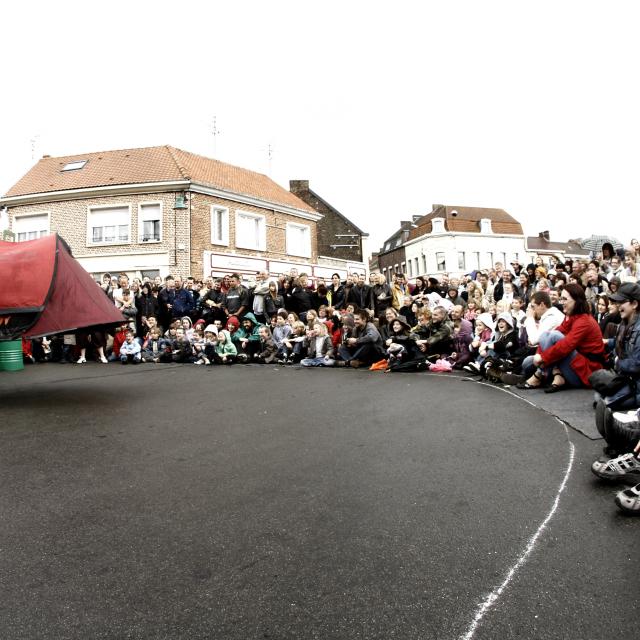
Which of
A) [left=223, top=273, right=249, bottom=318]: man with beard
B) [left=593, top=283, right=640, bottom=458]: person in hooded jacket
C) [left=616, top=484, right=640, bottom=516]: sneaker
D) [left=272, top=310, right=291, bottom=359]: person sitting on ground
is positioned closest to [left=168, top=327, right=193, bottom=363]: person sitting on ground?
[left=223, top=273, right=249, bottom=318]: man with beard

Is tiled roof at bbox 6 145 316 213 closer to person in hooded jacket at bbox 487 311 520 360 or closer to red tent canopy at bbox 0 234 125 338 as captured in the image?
red tent canopy at bbox 0 234 125 338

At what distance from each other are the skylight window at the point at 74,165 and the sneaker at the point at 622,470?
3400 centimetres

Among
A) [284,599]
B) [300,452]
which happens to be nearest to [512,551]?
[284,599]

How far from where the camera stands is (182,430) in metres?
6.28

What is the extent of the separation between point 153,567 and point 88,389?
293 inches

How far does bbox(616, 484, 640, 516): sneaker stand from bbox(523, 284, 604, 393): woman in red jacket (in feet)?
14.5

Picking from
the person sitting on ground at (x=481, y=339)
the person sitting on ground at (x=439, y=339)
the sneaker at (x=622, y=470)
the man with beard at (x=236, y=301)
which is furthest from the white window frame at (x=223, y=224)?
the sneaker at (x=622, y=470)

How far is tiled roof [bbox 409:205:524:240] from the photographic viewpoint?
5825 cm

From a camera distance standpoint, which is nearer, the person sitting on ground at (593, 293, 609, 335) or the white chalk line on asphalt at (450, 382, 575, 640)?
the white chalk line on asphalt at (450, 382, 575, 640)

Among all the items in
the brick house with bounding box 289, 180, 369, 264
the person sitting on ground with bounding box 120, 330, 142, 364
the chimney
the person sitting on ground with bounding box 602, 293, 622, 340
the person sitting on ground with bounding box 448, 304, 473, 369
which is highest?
the chimney

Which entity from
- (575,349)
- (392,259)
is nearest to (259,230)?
(575,349)

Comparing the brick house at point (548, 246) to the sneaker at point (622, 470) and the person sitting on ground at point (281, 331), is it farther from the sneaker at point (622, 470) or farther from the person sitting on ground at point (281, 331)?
the sneaker at point (622, 470)

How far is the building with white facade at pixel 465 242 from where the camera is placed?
56.8 metres

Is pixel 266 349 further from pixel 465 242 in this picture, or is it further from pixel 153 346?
pixel 465 242
